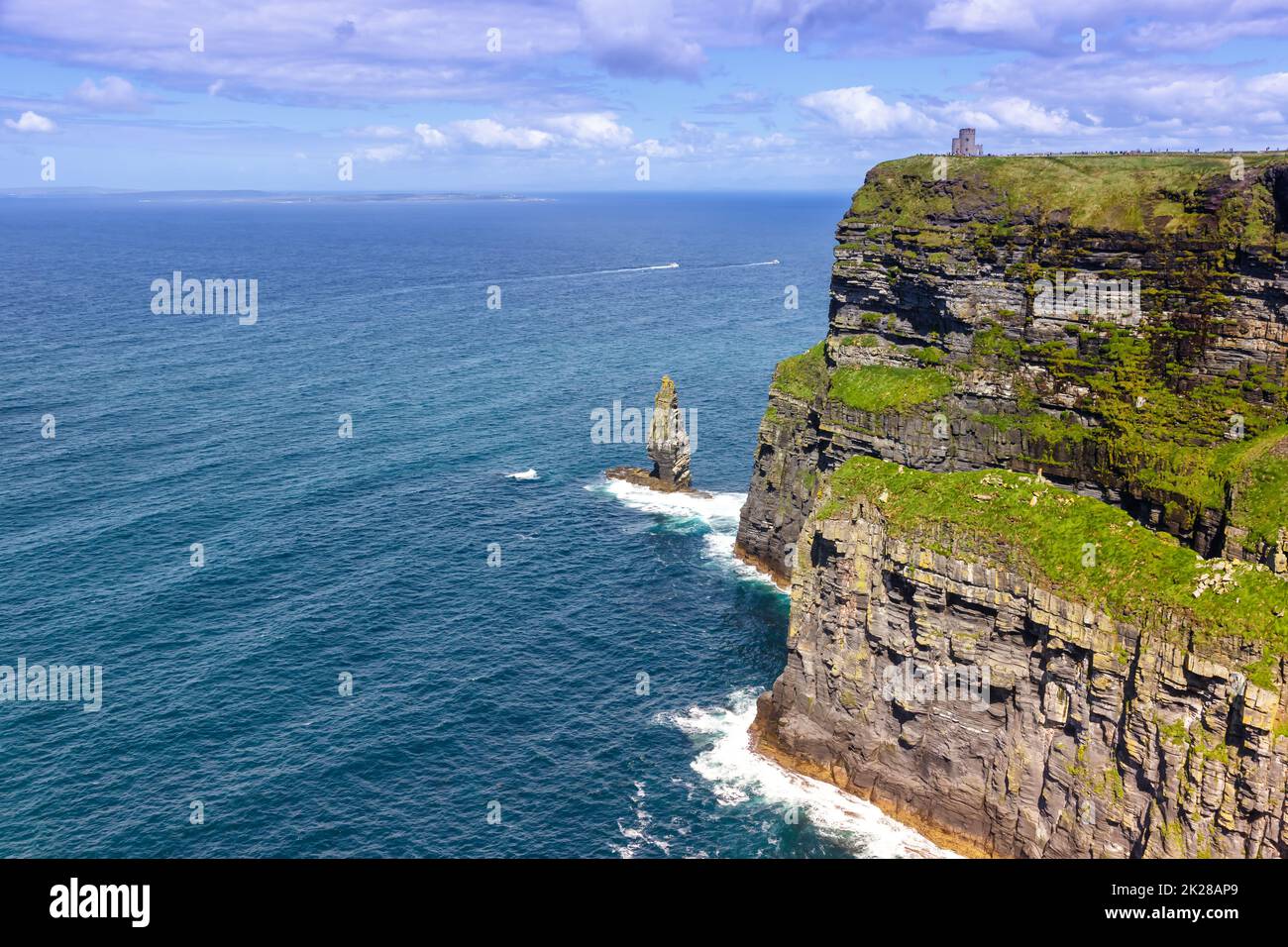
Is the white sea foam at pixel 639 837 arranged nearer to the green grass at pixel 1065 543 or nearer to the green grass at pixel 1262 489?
the green grass at pixel 1065 543

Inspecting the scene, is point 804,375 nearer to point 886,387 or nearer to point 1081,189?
point 886,387

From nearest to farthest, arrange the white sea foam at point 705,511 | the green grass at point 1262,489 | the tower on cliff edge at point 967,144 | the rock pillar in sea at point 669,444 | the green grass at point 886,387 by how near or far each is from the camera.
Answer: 1. the green grass at point 1262,489
2. the green grass at point 886,387
3. the tower on cliff edge at point 967,144
4. the white sea foam at point 705,511
5. the rock pillar in sea at point 669,444

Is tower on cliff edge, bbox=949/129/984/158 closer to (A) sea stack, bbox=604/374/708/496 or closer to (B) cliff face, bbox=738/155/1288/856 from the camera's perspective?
(B) cliff face, bbox=738/155/1288/856

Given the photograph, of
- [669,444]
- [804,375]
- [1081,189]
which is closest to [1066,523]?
[1081,189]

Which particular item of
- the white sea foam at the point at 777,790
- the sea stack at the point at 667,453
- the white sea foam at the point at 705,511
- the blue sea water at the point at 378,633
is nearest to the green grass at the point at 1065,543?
the white sea foam at the point at 777,790

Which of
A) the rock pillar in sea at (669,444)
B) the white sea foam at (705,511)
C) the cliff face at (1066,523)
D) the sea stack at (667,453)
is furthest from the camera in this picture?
the sea stack at (667,453)
